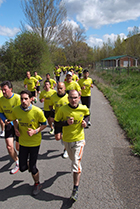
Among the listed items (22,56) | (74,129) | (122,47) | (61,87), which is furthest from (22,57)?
(122,47)

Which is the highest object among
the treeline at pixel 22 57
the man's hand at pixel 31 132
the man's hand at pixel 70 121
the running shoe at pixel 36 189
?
the treeline at pixel 22 57

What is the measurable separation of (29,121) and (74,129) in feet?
2.80

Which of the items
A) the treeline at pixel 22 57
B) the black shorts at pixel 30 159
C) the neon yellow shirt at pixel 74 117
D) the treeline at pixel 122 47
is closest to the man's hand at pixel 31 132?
the black shorts at pixel 30 159

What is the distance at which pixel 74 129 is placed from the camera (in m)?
3.38

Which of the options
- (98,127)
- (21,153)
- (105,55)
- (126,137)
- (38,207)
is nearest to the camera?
(38,207)

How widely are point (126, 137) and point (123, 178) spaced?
2488 mm

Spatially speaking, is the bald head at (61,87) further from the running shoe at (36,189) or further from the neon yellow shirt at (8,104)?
the running shoe at (36,189)

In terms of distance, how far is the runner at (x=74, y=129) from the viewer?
10.7 feet

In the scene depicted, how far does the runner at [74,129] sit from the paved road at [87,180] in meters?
0.41

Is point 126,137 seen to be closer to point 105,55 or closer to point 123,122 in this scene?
point 123,122

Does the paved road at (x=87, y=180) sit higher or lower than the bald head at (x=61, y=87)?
lower

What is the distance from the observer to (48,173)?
13.6 feet

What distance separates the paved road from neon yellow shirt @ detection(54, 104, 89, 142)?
1.06 meters

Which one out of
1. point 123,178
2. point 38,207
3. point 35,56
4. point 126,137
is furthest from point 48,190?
point 35,56
